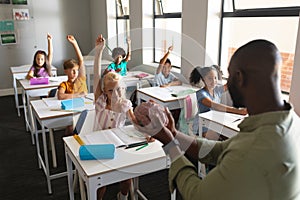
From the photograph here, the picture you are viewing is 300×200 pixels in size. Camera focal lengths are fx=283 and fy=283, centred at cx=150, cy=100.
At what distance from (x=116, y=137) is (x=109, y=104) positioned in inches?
12.8

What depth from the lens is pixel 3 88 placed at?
230 inches

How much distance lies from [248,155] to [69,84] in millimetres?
2507

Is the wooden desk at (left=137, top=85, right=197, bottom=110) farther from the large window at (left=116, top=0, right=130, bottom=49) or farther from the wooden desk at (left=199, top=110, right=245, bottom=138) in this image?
the large window at (left=116, top=0, right=130, bottom=49)

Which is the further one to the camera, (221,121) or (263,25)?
(263,25)

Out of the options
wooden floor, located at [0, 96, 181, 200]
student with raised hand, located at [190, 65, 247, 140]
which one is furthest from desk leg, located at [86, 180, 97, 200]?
student with raised hand, located at [190, 65, 247, 140]

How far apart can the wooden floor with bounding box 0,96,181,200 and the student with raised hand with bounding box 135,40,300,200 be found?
184 centimetres

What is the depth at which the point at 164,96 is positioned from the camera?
10.1ft

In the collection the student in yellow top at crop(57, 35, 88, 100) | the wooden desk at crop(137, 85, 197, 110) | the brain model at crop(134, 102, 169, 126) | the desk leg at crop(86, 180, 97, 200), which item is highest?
the brain model at crop(134, 102, 169, 126)

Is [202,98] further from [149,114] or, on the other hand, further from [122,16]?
[122,16]

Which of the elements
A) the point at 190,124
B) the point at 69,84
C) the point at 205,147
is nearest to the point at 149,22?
the point at 69,84

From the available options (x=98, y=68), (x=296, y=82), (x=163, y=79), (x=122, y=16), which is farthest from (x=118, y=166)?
(x=122, y=16)

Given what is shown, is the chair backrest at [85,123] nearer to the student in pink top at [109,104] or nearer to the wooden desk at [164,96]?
the student in pink top at [109,104]

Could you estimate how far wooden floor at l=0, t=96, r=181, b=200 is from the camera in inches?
97.8

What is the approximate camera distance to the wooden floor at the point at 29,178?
2.48 m
